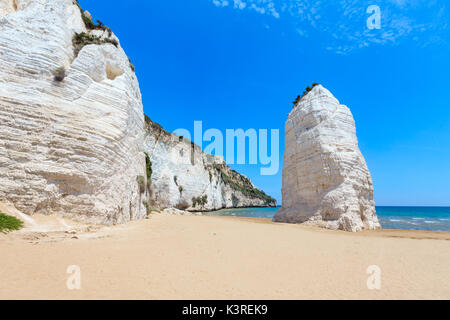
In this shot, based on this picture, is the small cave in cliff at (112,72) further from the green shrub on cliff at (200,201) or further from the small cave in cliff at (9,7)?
the green shrub on cliff at (200,201)

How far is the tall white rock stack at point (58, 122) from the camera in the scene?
6.85m

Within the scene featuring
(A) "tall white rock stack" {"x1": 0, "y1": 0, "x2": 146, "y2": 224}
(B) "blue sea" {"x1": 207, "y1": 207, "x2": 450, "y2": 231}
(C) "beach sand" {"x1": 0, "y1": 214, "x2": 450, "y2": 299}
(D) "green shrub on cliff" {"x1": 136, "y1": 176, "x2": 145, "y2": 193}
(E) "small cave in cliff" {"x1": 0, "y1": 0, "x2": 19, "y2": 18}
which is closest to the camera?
(C) "beach sand" {"x1": 0, "y1": 214, "x2": 450, "y2": 299}

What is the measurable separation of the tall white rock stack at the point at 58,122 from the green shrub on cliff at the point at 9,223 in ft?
3.47

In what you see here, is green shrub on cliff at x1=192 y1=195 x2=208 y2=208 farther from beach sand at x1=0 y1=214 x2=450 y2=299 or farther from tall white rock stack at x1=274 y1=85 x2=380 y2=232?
beach sand at x1=0 y1=214 x2=450 y2=299

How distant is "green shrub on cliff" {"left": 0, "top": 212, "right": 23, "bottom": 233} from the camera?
509 cm

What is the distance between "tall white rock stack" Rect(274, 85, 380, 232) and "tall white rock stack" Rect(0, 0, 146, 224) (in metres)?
11.0

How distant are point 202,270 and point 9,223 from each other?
524 centimetres

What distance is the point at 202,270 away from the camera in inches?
149

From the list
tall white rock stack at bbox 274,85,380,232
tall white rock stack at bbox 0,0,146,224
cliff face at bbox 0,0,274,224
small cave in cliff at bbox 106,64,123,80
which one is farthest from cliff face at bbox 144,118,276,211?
tall white rock stack at bbox 274,85,380,232

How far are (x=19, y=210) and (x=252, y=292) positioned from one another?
739cm

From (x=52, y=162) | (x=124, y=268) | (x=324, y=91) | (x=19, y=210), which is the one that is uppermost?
(x=324, y=91)
